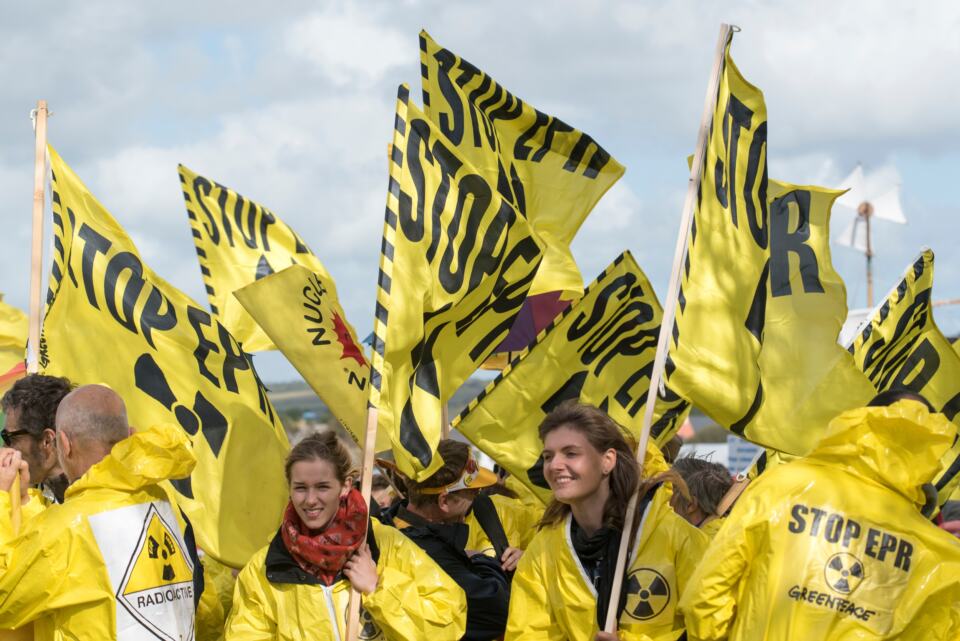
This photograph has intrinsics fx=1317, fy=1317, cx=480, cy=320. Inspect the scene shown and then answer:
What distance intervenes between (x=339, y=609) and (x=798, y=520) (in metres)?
2.13

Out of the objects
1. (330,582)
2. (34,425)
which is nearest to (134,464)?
(34,425)

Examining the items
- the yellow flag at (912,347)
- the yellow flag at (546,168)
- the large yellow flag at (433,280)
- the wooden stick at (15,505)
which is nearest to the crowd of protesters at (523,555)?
the wooden stick at (15,505)

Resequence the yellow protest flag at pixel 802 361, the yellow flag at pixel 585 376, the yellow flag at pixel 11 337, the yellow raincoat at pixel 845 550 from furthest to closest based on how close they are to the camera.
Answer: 1. the yellow flag at pixel 11 337
2. the yellow flag at pixel 585 376
3. the yellow protest flag at pixel 802 361
4. the yellow raincoat at pixel 845 550

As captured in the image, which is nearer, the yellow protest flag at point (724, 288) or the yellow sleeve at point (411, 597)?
the yellow sleeve at point (411, 597)

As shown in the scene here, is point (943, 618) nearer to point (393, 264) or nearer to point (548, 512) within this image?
point (548, 512)

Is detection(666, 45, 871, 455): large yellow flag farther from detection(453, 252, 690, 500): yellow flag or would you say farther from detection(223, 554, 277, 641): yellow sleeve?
detection(223, 554, 277, 641): yellow sleeve

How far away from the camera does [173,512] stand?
5.73 meters

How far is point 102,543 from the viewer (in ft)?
17.3

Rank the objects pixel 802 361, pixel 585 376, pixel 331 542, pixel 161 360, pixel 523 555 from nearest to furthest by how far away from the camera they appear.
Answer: pixel 331 542 < pixel 523 555 < pixel 802 361 < pixel 161 360 < pixel 585 376

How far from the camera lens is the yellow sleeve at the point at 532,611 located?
596 centimetres

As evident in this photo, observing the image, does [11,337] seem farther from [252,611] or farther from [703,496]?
[703,496]

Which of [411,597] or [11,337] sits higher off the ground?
[11,337]

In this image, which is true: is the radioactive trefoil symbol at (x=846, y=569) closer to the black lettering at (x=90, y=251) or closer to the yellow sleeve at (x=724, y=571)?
the yellow sleeve at (x=724, y=571)

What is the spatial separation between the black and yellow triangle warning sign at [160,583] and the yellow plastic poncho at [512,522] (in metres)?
2.54
